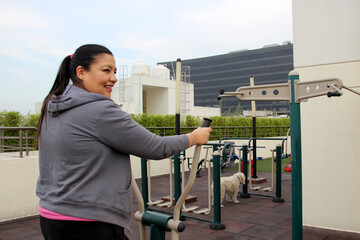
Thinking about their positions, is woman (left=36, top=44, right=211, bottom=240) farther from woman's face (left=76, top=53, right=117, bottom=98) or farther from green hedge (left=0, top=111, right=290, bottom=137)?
green hedge (left=0, top=111, right=290, bottom=137)

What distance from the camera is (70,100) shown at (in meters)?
1.18

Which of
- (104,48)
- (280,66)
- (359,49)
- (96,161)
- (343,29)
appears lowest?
(96,161)

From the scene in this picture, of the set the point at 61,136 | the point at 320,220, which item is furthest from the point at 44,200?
the point at 320,220

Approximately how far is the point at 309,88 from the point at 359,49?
4.50 feet

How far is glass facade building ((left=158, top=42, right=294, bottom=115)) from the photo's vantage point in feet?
227

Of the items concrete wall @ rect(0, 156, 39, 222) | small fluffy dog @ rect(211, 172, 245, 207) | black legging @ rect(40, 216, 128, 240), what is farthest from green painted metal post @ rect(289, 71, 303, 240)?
concrete wall @ rect(0, 156, 39, 222)

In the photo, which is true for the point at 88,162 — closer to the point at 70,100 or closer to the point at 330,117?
the point at 70,100

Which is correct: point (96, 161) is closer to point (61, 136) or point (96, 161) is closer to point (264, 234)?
point (61, 136)

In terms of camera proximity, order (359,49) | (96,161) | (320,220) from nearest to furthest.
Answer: (96,161), (359,49), (320,220)

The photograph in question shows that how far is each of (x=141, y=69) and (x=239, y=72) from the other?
5673 cm

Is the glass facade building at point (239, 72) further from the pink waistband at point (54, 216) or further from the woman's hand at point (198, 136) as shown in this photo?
the pink waistband at point (54, 216)

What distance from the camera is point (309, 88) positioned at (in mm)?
2223

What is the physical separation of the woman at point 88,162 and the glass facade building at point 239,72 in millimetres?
65354

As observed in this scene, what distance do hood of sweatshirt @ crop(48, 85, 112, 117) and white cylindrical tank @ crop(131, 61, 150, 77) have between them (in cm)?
2084
